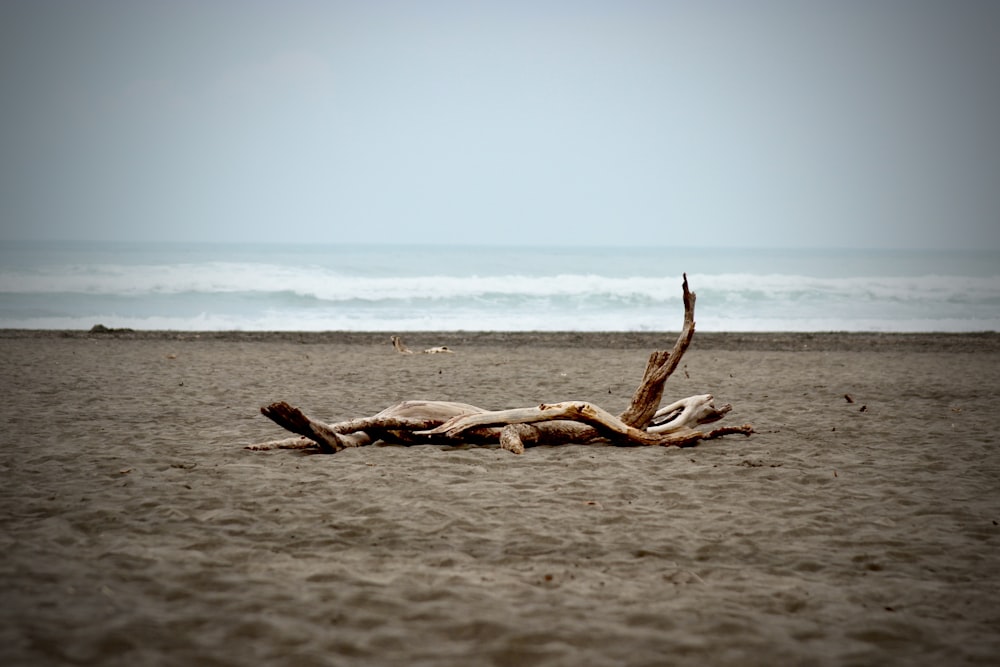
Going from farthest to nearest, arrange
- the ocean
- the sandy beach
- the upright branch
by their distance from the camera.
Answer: the ocean, the upright branch, the sandy beach

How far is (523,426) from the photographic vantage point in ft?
26.9

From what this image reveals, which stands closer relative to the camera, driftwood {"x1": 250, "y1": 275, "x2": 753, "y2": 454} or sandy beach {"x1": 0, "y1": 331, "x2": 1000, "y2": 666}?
sandy beach {"x1": 0, "y1": 331, "x2": 1000, "y2": 666}

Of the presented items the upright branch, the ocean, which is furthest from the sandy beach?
the ocean

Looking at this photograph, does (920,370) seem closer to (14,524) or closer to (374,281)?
(14,524)

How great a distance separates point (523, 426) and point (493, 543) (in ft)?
10.0

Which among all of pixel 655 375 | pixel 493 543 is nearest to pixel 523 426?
pixel 655 375

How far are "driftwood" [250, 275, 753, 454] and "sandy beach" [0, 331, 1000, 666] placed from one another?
197mm

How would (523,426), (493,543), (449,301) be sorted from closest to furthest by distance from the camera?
(493,543) → (523,426) → (449,301)

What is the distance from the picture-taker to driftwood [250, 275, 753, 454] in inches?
316

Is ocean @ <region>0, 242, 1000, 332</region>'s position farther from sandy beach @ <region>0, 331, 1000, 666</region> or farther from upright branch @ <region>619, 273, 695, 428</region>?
sandy beach @ <region>0, 331, 1000, 666</region>

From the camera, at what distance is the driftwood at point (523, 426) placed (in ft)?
26.3

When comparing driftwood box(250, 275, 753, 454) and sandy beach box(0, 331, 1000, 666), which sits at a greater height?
driftwood box(250, 275, 753, 454)

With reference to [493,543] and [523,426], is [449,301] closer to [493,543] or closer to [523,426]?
[523,426]

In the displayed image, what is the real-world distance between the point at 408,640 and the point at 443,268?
56353 mm
